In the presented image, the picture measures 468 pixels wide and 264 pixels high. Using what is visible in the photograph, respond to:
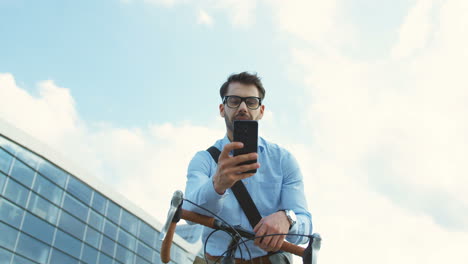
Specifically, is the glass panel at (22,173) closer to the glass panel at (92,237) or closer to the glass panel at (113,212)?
the glass panel at (92,237)

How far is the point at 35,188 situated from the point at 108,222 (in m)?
6.62

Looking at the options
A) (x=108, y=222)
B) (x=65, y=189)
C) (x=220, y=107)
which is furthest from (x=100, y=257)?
(x=220, y=107)

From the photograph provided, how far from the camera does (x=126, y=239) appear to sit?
2883cm

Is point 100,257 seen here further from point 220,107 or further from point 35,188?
point 220,107

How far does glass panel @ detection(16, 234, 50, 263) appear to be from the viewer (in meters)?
20.3

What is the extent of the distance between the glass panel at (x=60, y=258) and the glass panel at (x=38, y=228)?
79 cm

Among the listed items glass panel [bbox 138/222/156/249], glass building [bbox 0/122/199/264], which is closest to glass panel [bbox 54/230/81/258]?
glass building [bbox 0/122/199/264]

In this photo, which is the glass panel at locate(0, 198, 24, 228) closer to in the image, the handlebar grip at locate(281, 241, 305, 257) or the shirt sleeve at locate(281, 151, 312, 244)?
the shirt sleeve at locate(281, 151, 312, 244)

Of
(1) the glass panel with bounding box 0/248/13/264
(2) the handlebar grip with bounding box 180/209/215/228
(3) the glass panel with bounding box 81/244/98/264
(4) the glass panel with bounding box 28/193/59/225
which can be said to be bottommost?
(2) the handlebar grip with bounding box 180/209/215/228

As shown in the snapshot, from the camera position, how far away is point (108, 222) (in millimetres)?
27406

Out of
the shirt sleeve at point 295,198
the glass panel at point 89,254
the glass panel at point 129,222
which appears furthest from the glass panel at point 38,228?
the shirt sleeve at point 295,198

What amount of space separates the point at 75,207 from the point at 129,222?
5.89 meters

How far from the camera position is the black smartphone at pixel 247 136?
5.29 ft

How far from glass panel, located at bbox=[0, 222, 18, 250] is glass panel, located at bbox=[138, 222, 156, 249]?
11.6 meters
